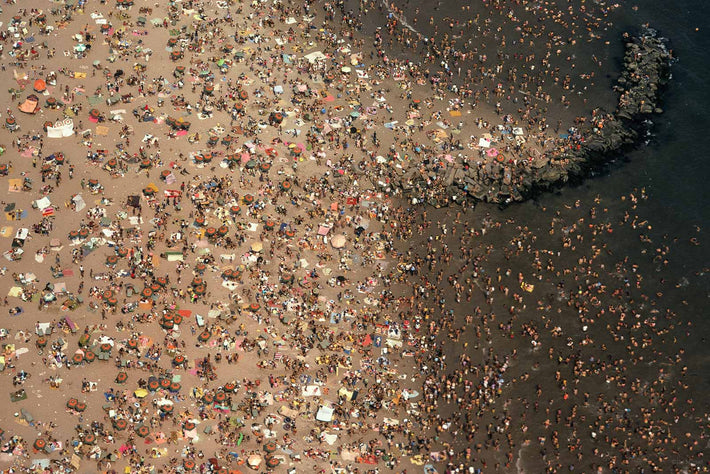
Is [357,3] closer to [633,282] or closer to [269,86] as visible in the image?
[269,86]

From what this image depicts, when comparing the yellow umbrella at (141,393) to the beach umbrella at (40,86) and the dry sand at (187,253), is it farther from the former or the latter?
the beach umbrella at (40,86)

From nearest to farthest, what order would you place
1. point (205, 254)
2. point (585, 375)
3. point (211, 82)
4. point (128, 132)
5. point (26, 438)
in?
1. point (26, 438)
2. point (585, 375)
3. point (205, 254)
4. point (128, 132)
5. point (211, 82)

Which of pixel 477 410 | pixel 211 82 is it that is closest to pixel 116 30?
pixel 211 82

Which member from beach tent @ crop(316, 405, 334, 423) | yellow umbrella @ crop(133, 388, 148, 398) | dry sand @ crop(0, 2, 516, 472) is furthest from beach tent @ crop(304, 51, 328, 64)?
yellow umbrella @ crop(133, 388, 148, 398)

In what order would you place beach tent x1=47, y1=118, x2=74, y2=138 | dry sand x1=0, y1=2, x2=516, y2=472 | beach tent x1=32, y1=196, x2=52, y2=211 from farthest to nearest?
beach tent x1=47, y1=118, x2=74, y2=138 < beach tent x1=32, y1=196, x2=52, y2=211 < dry sand x1=0, y1=2, x2=516, y2=472

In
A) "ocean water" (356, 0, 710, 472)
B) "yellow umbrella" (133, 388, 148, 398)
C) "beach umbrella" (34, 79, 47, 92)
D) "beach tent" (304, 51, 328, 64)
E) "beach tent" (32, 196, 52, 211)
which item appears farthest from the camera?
"beach tent" (304, 51, 328, 64)

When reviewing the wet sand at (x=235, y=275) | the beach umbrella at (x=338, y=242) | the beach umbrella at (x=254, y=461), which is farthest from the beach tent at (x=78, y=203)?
the beach umbrella at (x=254, y=461)

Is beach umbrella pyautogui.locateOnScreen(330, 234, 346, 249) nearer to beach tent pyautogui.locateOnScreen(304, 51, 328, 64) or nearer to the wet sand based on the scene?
the wet sand

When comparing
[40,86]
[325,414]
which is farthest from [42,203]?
[325,414]

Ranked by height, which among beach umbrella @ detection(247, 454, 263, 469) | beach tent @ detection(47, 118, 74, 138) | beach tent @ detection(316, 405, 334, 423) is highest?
beach tent @ detection(47, 118, 74, 138)
